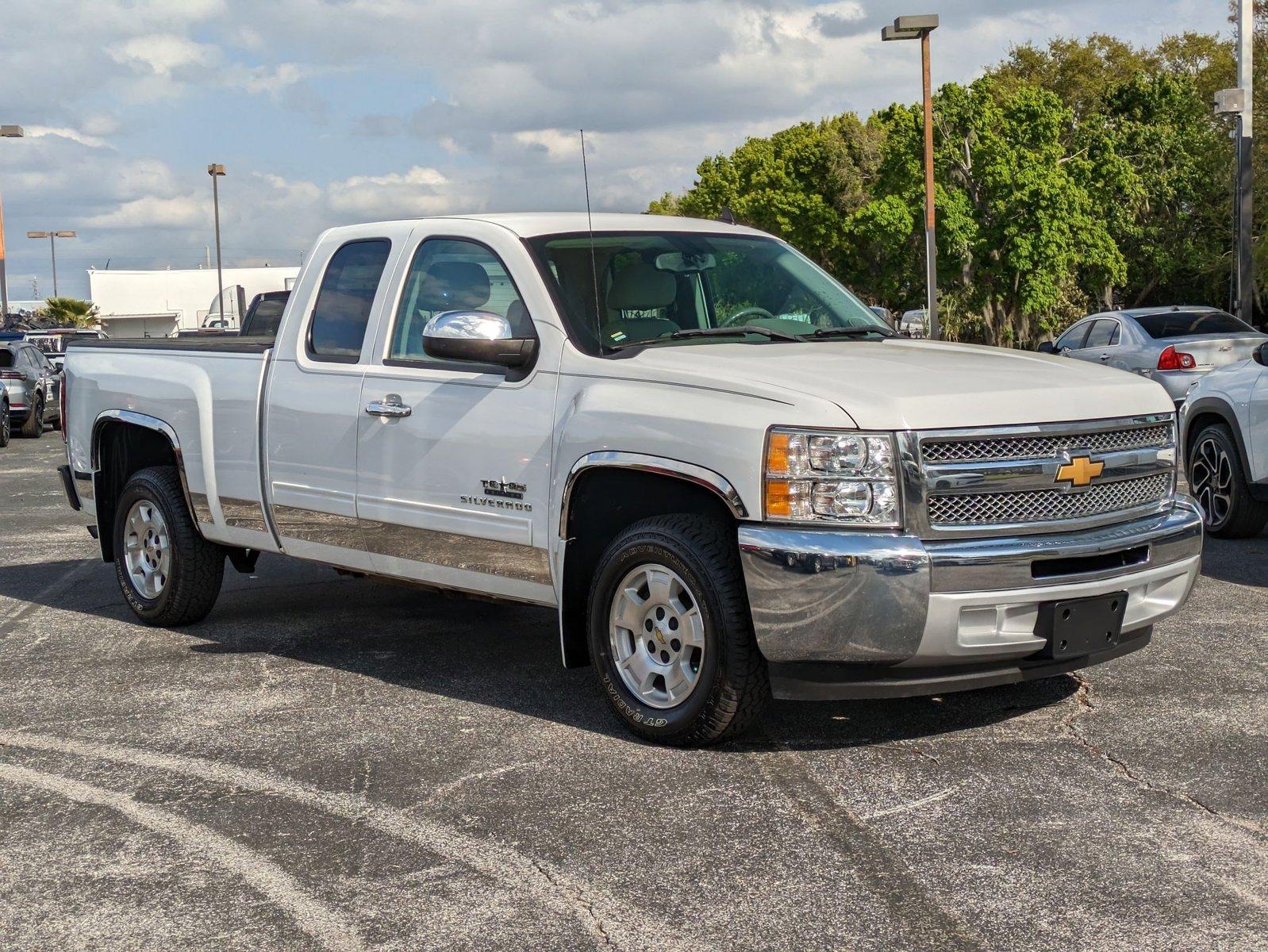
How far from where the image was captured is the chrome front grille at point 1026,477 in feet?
16.1

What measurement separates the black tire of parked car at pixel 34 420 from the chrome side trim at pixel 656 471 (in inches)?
839

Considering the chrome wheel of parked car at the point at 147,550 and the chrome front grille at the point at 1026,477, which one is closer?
the chrome front grille at the point at 1026,477

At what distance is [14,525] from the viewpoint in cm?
1279

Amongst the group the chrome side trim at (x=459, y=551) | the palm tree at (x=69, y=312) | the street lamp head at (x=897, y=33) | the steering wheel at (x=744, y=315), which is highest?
the street lamp head at (x=897, y=33)

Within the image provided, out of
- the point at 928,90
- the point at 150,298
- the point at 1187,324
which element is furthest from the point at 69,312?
the point at 1187,324

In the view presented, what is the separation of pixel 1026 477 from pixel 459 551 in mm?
2259

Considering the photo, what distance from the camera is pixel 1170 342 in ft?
57.2

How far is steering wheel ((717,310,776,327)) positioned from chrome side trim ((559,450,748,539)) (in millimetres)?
1049

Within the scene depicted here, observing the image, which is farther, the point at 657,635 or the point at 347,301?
the point at 347,301

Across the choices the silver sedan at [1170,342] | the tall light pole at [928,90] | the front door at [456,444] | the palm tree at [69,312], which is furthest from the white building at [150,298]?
the front door at [456,444]

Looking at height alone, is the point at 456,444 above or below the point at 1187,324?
below

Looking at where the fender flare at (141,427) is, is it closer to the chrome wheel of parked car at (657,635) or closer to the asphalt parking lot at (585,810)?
the asphalt parking lot at (585,810)

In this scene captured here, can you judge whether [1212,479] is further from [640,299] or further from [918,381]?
[918,381]

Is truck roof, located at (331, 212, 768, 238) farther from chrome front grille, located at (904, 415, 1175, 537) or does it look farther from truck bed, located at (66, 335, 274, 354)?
chrome front grille, located at (904, 415, 1175, 537)
